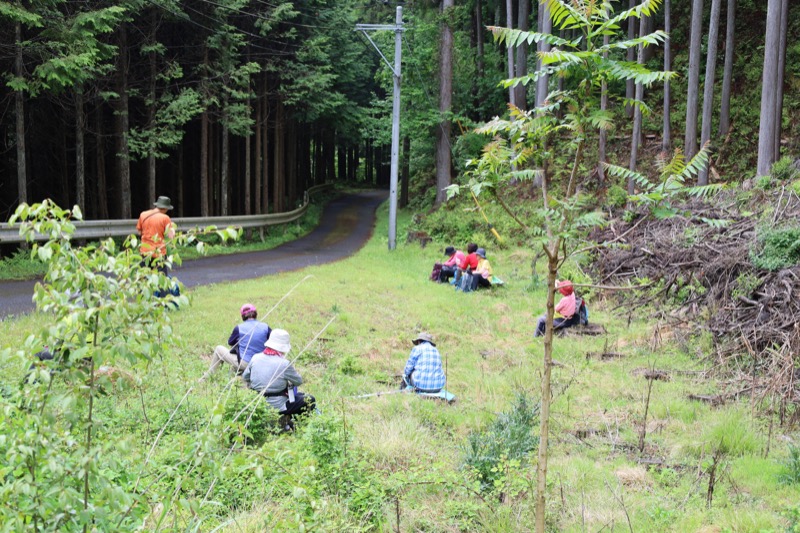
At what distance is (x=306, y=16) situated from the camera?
89.9 ft

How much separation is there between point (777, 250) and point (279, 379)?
26.9ft

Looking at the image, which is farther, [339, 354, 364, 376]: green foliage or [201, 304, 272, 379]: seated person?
[339, 354, 364, 376]: green foliage

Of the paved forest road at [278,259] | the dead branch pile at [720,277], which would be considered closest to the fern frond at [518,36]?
the dead branch pile at [720,277]

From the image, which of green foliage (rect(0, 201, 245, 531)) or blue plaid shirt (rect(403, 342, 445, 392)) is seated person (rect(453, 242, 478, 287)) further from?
green foliage (rect(0, 201, 245, 531))

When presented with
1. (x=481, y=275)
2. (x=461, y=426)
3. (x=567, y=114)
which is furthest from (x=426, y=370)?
(x=481, y=275)

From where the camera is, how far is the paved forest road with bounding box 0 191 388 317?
1166 cm

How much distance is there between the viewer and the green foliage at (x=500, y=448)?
217 inches

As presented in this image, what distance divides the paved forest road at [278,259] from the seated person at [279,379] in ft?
17.5

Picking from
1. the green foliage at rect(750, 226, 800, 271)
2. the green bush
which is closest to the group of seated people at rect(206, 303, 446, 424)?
the green foliage at rect(750, 226, 800, 271)

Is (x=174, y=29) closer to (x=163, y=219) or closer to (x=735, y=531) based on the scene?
(x=163, y=219)

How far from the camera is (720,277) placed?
431 inches

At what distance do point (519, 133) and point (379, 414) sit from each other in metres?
4.65

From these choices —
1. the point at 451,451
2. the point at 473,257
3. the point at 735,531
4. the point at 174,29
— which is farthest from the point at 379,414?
the point at 174,29

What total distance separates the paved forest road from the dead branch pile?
889 centimetres
